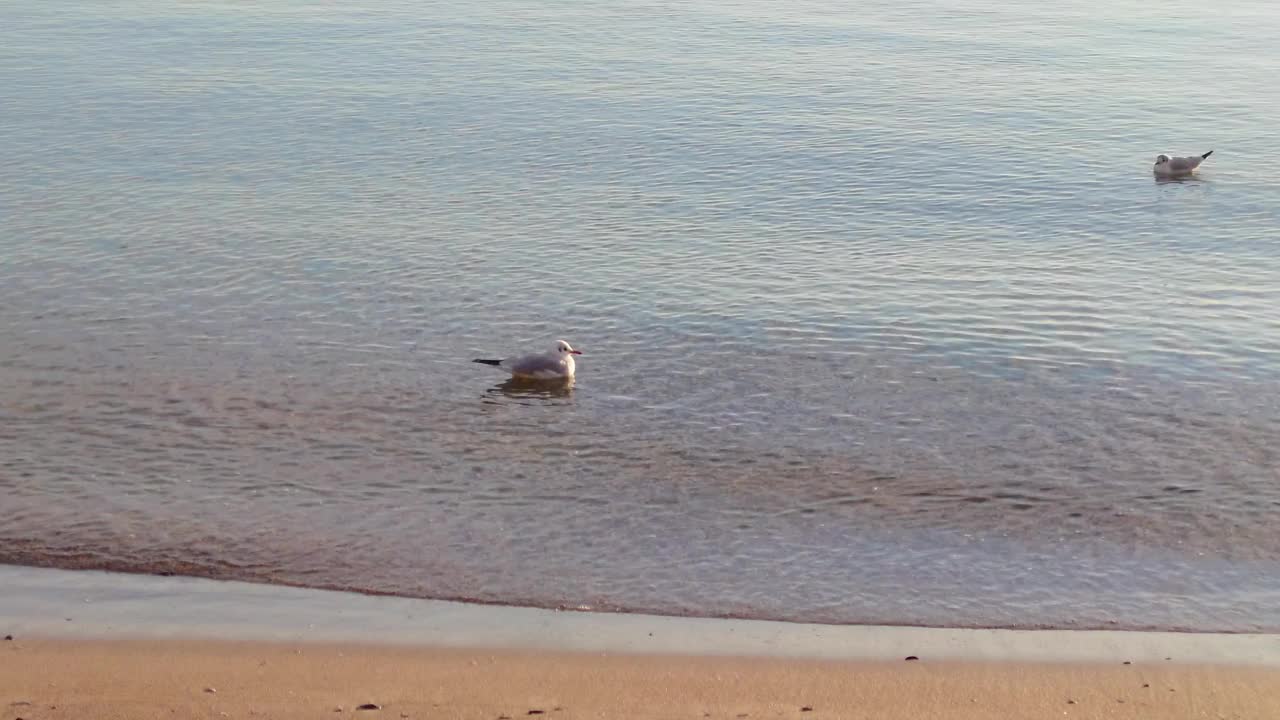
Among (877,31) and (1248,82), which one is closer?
(1248,82)

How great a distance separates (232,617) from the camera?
9148mm

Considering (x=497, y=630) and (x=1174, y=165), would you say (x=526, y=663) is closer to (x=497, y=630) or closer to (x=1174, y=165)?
(x=497, y=630)

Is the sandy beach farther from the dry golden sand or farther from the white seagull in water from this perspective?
the white seagull in water

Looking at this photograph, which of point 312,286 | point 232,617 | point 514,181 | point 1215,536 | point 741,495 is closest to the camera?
point 232,617

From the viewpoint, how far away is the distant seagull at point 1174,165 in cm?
2322

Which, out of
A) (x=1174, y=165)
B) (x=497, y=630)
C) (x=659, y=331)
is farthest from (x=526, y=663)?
(x=1174, y=165)

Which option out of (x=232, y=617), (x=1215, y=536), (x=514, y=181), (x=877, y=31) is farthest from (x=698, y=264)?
(x=877, y=31)

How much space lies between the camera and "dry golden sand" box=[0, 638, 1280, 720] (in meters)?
7.78

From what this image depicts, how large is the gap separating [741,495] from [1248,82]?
23493 mm

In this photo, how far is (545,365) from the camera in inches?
564

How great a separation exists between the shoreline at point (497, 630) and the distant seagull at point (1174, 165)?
1546cm

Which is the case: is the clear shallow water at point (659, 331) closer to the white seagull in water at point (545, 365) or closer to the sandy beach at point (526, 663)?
the white seagull in water at point (545, 365)

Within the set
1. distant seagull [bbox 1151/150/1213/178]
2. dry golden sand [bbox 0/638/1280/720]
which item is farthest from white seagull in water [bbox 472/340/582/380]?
distant seagull [bbox 1151/150/1213/178]

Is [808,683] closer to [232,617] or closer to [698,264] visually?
[232,617]
